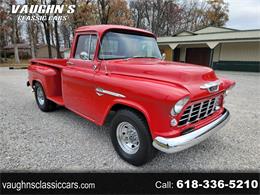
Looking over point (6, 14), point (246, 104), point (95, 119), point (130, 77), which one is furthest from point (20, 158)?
point (6, 14)

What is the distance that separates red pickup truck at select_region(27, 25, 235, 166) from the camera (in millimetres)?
2482

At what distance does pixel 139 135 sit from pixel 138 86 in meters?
0.69

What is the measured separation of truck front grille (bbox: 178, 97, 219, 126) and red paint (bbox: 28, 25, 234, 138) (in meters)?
0.08

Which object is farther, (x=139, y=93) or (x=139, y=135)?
(x=139, y=135)

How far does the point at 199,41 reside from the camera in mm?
19391

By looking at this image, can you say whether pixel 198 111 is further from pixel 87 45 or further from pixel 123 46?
pixel 87 45

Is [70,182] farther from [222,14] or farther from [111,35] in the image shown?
[222,14]

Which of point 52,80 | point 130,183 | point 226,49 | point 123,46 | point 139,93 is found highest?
point 123,46

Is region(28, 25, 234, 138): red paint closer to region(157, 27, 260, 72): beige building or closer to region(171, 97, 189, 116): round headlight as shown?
region(171, 97, 189, 116): round headlight

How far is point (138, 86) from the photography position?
2.68 m

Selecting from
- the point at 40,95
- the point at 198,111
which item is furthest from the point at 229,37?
the point at 198,111

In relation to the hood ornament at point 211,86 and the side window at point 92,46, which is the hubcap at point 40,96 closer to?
the side window at point 92,46

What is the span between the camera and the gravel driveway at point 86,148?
3057 millimetres

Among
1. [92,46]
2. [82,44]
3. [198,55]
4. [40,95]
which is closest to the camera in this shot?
[92,46]
